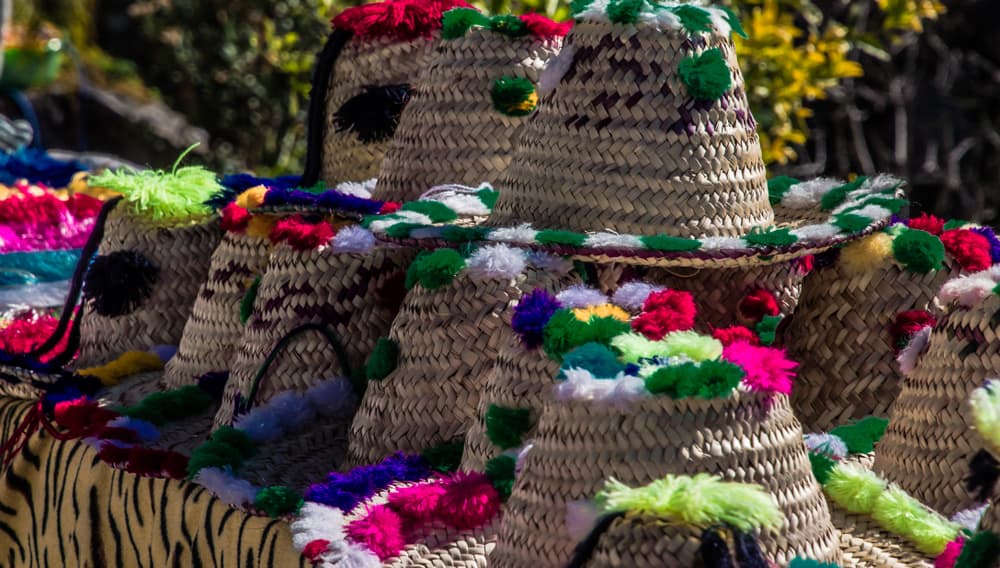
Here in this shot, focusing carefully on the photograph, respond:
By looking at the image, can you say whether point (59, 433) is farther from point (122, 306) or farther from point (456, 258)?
point (456, 258)

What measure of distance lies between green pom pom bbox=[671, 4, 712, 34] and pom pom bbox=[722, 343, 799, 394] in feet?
1.81

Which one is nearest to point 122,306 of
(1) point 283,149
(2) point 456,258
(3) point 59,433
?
(3) point 59,433

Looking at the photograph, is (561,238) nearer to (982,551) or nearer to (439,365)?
(439,365)

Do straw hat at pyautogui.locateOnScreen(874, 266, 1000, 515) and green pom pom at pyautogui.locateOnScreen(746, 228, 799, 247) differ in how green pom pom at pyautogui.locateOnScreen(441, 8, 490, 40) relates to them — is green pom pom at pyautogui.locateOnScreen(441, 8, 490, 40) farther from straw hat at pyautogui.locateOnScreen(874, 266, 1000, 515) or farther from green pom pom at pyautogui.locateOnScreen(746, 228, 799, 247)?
straw hat at pyautogui.locateOnScreen(874, 266, 1000, 515)

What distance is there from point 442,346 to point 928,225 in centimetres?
70

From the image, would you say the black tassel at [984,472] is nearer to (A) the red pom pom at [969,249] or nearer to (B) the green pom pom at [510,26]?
(A) the red pom pom at [969,249]

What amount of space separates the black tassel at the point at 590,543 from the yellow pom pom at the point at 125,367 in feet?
4.18

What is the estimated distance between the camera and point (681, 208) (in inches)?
64.5

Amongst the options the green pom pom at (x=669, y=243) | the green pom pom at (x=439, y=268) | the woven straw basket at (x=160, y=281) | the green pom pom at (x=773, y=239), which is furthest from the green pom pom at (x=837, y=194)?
the woven straw basket at (x=160, y=281)

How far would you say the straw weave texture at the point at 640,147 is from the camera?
1.64 metres

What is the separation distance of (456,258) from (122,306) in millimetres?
889

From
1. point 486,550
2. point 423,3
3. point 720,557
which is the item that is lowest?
point 486,550

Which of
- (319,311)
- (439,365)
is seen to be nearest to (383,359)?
(439,365)

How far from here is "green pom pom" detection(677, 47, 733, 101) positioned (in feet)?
5.32
